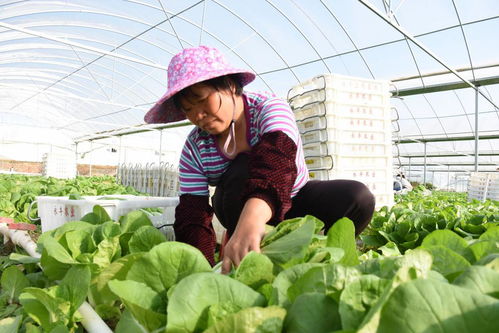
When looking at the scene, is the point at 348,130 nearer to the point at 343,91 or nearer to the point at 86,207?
the point at 343,91

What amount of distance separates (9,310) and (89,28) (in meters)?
11.9

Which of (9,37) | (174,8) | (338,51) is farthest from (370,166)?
(9,37)

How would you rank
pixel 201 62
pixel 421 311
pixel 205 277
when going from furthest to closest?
pixel 201 62 < pixel 205 277 < pixel 421 311

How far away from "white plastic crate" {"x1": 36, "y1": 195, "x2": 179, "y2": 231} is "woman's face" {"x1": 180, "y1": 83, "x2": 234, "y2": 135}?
2.63ft

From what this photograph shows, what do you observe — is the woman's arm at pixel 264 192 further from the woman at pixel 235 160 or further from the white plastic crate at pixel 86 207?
the white plastic crate at pixel 86 207

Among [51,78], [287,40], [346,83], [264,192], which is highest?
[51,78]

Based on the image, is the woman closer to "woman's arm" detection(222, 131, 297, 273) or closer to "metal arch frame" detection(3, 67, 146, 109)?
"woman's arm" detection(222, 131, 297, 273)

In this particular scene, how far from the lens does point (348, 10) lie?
8984mm

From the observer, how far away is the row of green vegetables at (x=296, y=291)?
410mm

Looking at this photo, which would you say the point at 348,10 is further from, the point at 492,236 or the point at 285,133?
the point at 492,236

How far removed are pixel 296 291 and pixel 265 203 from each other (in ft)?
2.10

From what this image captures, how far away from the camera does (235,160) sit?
177 centimetres

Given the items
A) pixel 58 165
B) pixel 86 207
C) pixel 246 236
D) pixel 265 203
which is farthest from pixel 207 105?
pixel 58 165

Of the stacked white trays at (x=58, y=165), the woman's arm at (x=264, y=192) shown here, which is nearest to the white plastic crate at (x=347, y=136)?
the woman's arm at (x=264, y=192)
